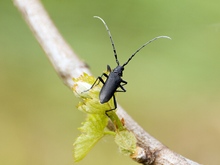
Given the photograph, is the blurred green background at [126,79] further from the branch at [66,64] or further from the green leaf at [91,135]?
the green leaf at [91,135]

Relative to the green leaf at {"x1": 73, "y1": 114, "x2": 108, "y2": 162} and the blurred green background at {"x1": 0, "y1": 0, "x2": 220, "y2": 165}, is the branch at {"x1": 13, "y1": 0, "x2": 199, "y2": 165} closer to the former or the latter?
the green leaf at {"x1": 73, "y1": 114, "x2": 108, "y2": 162}

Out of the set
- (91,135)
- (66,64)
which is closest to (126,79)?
(66,64)

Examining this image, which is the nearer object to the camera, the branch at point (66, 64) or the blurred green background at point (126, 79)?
the branch at point (66, 64)

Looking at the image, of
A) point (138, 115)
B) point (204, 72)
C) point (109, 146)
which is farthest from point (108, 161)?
point (204, 72)

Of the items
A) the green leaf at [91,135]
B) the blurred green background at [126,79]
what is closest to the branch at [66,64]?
the green leaf at [91,135]

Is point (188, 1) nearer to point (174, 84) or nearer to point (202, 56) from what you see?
point (202, 56)

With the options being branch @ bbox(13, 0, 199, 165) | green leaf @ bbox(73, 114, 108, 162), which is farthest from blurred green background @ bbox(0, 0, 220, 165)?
green leaf @ bbox(73, 114, 108, 162)
